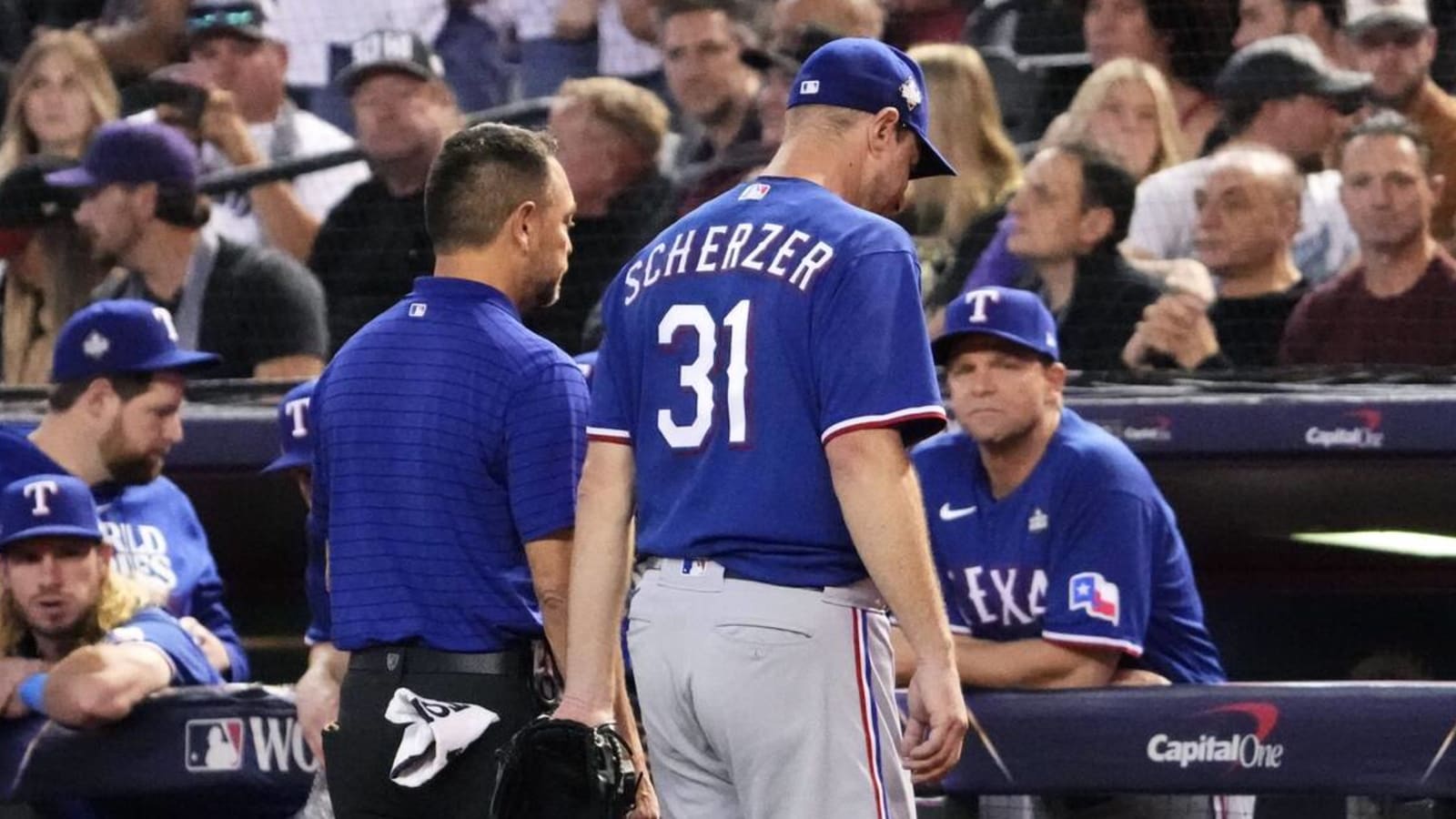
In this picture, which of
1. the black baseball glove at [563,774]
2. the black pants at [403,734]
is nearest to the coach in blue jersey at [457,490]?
the black pants at [403,734]

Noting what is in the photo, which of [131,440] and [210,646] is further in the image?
[131,440]

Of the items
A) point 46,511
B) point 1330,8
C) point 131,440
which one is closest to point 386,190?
point 131,440

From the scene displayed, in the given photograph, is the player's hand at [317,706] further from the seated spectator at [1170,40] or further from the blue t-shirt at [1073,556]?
the seated spectator at [1170,40]

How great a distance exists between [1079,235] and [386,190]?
69.6 inches

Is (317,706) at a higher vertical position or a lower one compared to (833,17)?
lower

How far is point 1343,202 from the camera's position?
531 cm

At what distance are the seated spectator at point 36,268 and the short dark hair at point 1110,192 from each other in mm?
2537

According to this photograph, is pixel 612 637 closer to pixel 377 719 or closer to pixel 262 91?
pixel 377 719

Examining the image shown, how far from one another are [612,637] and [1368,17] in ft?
11.2

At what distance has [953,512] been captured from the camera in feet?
14.8

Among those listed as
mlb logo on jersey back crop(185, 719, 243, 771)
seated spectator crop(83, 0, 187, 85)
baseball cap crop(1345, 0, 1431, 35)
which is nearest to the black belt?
mlb logo on jersey back crop(185, 719, 243, 771)

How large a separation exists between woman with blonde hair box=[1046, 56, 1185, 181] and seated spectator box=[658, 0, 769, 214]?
751mm

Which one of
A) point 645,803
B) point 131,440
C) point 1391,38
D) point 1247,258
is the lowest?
point 645,803

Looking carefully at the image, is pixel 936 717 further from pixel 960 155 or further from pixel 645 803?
pixel 960 155
